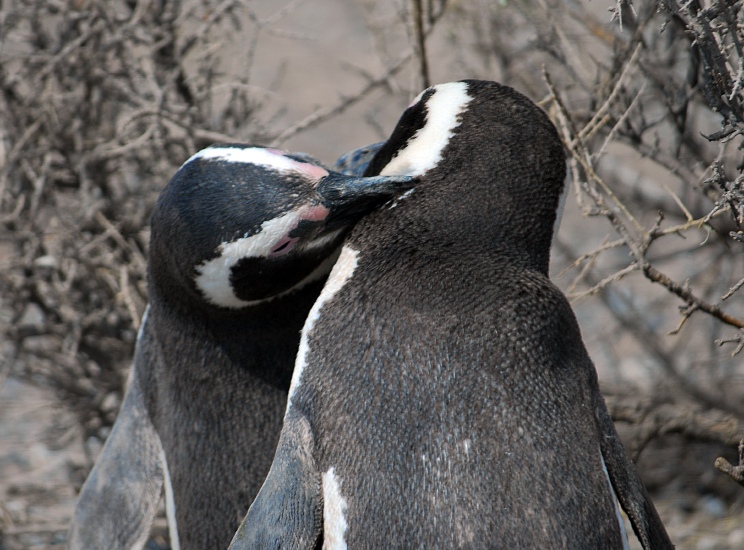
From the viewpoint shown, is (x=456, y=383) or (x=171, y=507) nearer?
(x=456, y=383)

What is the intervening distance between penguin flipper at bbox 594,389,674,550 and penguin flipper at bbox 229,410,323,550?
371mm

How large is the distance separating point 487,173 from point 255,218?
1.03ft

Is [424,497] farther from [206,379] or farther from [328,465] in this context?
[206,379]

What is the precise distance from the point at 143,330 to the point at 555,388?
0.84 metres

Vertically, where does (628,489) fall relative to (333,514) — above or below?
below

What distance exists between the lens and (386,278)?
3.97 ft

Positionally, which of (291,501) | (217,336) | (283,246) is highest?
(283,246)

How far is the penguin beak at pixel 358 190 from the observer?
4.05 feet

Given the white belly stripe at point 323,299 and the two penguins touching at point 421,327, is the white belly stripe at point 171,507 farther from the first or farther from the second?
the white belly stripe at point 323,299

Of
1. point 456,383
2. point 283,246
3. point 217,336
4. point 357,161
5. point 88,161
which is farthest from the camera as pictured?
point 88,161

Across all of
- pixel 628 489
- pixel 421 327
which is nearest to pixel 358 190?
pixel 421 327

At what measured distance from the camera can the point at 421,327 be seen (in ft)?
3.85

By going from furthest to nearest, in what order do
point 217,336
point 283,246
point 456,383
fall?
point 217,336, point 283,246, point 456,383

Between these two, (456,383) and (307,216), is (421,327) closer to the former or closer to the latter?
(456,383)
